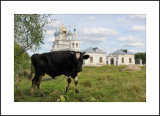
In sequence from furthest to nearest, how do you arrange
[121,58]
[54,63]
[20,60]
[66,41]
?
1. [66,41]
2. [121,58]
3. [20,60]
4. [54,63]

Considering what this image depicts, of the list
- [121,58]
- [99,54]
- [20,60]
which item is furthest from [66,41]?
[20,60]

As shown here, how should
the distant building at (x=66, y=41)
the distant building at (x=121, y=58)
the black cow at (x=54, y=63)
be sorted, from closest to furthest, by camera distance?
the black cow at (x=54, y=63), the distant building at (x=66, y=41), the distant building at (x=121, y=58)

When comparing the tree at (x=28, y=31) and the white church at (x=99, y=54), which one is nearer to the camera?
the tree at (x=28, y=31)

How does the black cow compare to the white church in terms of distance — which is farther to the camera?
the white church

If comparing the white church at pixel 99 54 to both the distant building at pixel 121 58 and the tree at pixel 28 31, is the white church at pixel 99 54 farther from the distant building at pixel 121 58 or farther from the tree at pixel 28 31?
the tree at pixel 28 31

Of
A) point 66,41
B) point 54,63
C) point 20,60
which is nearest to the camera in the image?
point 54,63

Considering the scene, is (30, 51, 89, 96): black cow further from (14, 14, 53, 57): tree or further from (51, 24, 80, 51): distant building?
(51, 24, 80, 51): distant building

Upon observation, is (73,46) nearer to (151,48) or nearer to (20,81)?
(20,81)

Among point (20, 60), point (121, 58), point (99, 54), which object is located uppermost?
point (99, 54)

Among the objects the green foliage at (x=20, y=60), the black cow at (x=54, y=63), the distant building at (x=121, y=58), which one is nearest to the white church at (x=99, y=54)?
the distant building at (x=121, y=58)

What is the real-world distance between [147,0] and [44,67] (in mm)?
4685

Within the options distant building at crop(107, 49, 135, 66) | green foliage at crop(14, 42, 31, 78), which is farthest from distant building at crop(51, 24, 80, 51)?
green foliage at crop(14, 42, 31, 78)

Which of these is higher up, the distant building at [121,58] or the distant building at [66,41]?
the distant building at [66,41]

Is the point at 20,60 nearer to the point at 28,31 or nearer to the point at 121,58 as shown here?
Answer: the point at 28,31
